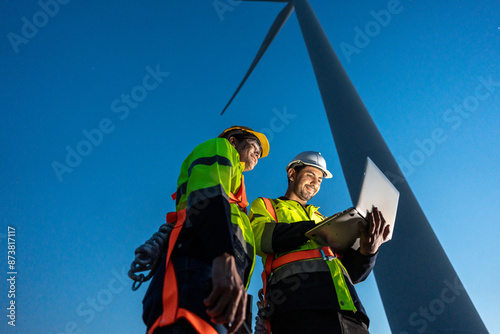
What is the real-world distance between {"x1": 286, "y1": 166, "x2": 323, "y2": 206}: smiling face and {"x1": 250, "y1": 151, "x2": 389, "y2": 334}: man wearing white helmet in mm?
615

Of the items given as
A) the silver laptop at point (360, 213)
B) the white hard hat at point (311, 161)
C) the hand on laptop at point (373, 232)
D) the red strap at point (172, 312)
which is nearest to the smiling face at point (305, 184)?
the white hard hat at point (311, 161)

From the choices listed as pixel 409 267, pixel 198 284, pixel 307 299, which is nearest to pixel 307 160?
pixel 409 267

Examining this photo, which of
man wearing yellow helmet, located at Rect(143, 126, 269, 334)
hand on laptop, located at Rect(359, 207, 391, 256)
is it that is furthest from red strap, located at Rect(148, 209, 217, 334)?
hand on laptop, located at Rect(359, 207, 391, 256)

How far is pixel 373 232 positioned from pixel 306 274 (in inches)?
31.5

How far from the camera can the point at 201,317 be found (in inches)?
73.7

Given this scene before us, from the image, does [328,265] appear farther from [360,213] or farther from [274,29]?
[274,29]

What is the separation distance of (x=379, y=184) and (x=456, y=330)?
2.09 metres

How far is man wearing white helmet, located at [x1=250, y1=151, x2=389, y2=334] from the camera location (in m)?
3.03

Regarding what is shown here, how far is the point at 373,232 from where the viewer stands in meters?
3.27

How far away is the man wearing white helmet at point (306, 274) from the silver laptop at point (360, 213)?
0.29 feet

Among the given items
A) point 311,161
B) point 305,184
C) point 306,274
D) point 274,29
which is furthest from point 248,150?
point 274,29

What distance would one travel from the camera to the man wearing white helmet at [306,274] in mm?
3031

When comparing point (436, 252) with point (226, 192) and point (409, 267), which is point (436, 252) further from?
point (226, 192)

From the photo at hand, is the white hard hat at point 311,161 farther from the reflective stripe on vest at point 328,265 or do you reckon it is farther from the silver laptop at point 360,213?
the reflective stripe on vest at point 328,265
